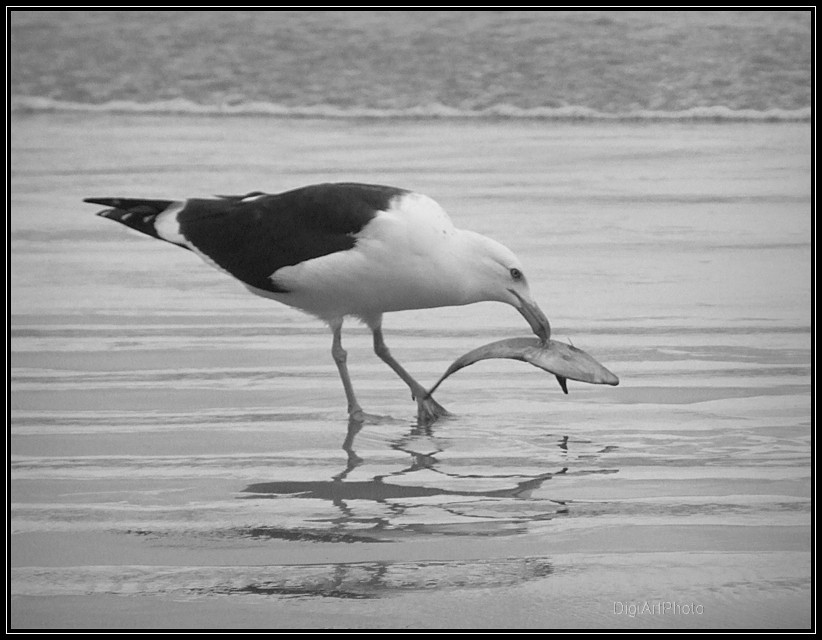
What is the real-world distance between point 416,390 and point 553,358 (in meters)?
0.36

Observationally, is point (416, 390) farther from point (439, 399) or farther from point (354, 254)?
point (354, 254)

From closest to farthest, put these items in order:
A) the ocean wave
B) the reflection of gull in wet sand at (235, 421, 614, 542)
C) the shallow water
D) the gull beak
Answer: the shallow water, the reflection of gull in wet sand at (235, 421, 614, 542), the gull beak, the ocean wave

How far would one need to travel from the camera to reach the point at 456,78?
4.19m

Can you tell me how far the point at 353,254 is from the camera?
3082mm

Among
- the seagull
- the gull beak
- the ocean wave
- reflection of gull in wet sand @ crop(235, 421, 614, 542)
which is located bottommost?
reflection of gull in wet sand @ crop(235, 421, 614, 542)

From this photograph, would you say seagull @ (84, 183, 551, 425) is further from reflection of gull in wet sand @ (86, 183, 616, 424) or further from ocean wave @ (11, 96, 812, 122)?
ocean wave @ (11, 96, 812, 122)

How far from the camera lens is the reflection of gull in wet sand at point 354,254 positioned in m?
3.08

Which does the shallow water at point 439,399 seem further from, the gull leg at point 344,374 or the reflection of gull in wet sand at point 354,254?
the reflection of gull in wet sand at point 354,254

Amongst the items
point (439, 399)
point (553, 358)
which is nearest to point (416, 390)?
point (439, 399)

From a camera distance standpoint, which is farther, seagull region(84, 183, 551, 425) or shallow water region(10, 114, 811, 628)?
seagull region(84, 183, 551, 425)

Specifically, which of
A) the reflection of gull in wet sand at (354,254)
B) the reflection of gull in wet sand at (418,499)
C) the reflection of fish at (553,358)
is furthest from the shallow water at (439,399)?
the reflection of gull in wet sand at (354,254)

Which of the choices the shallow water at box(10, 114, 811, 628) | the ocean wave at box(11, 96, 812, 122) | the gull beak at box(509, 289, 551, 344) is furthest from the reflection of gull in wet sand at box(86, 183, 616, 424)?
the ocean wave at box(11, 96, 812, 122)

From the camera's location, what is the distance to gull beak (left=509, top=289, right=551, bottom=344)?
10.1ft

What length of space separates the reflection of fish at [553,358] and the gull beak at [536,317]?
0.03m
